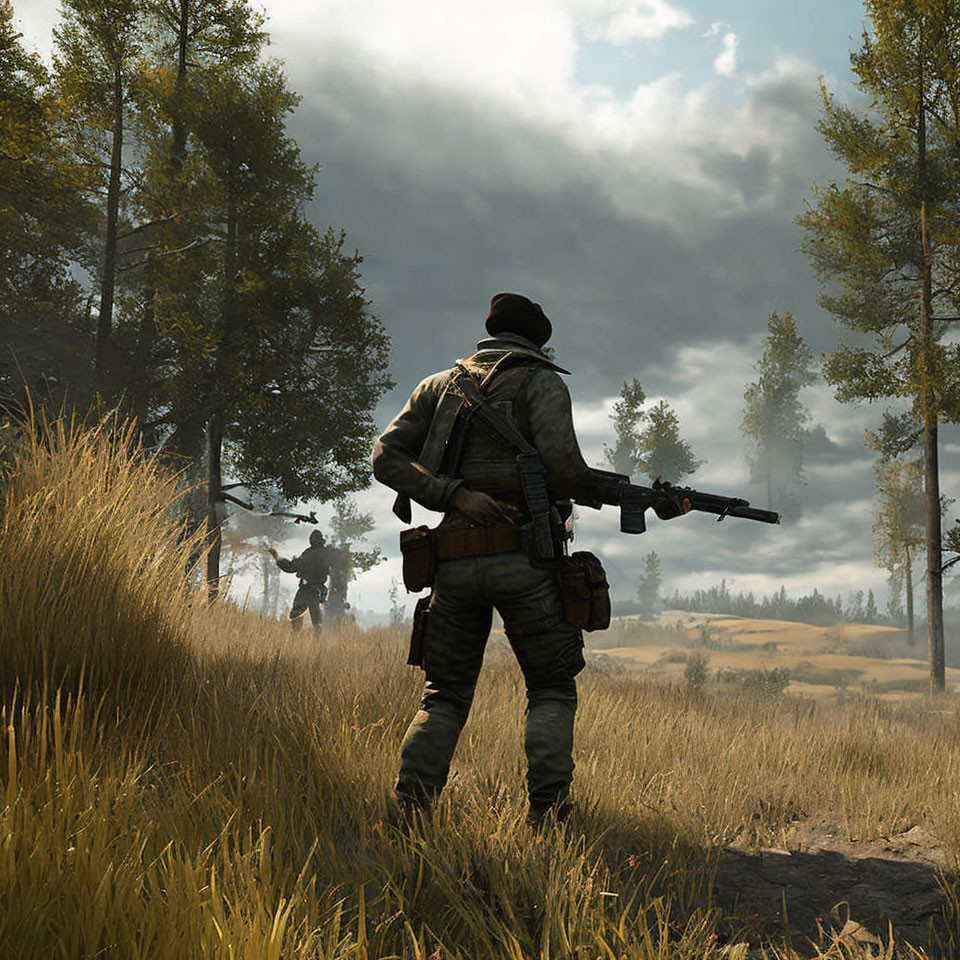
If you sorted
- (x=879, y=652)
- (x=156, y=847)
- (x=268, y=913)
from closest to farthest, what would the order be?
(x=268, y=913)
(x=156, y=847)
(x=879, y=652)

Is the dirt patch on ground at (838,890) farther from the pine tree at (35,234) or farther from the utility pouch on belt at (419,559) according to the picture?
the pine tree at (35,234)

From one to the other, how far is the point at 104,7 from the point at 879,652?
103 feet

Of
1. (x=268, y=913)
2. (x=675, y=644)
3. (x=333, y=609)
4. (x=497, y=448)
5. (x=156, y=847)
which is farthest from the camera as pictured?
(x=675, y=644)

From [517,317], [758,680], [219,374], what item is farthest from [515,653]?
[758,680]

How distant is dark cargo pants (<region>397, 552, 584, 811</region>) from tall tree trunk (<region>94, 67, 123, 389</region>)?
13951 millimetres

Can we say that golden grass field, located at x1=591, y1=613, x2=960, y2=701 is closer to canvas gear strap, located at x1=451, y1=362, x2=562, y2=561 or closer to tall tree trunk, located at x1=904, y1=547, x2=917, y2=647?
tall tree trunk, located at x1=904, y1=547, x2=917, y2=647

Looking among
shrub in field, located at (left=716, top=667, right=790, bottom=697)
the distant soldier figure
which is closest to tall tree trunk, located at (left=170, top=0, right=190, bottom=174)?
the distant soldier figure

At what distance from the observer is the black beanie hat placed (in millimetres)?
3869

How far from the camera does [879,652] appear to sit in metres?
28.8

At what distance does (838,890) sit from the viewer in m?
3.43

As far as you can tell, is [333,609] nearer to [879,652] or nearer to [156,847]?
[879,652]

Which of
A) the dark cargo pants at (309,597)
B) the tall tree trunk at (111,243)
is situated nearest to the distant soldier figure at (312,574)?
the dark cargo pants at (309,597)

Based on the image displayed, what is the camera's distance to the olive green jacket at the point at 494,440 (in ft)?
11.6

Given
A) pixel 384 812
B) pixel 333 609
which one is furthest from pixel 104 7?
pixel 384 812
